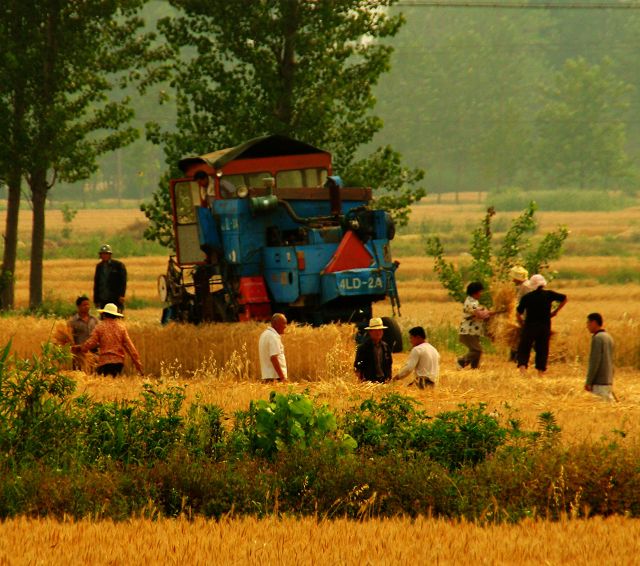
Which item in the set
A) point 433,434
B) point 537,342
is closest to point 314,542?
point 433,434

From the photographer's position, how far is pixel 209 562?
9055 mm

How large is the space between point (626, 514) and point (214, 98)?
69.4 feet

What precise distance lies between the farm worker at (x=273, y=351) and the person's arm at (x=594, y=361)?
12.3 feet

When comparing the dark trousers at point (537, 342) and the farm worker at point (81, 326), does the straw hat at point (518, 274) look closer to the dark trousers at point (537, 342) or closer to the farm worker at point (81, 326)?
the dark trousers at point (537, 342)

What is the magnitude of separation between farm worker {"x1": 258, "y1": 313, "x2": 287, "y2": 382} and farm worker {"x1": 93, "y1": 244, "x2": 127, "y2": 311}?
6458mm

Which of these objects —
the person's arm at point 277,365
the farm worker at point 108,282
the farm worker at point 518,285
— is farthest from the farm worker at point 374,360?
the farm worker at point 108,282

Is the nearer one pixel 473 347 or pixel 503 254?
pixel 473 347

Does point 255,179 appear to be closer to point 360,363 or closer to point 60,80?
point 360,363

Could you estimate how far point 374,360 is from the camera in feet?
55.4

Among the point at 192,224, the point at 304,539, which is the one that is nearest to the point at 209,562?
the point at 304,539

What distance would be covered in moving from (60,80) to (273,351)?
1729 centimetres

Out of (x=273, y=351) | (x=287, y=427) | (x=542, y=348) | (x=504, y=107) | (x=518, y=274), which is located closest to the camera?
(x=287, y=427)

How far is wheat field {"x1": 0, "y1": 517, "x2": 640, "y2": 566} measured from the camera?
30.0 ft

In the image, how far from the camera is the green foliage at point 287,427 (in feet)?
39.9
